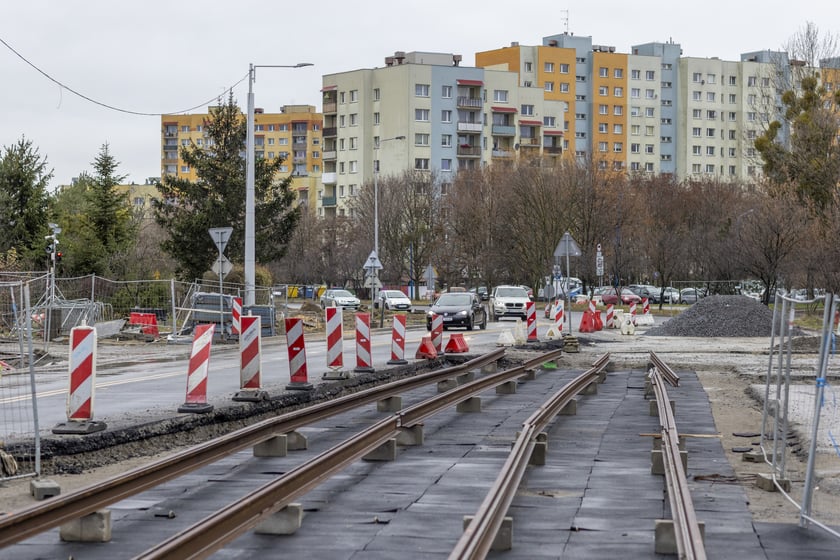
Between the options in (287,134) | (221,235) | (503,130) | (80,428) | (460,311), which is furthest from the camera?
(287,134)

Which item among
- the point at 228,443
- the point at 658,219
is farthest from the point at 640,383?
the point at 658,219

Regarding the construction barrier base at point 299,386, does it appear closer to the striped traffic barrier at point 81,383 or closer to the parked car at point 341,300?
the striped traffic barrier at point 81,383

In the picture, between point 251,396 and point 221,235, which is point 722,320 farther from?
point 251,396

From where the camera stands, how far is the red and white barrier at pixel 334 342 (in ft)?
68.0

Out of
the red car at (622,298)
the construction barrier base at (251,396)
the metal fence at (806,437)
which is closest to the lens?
the metal fence at (806,437)

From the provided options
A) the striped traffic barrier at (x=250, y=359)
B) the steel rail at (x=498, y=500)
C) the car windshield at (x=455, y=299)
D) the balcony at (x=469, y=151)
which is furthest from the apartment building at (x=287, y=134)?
the steel rail at (x=498, y=500)

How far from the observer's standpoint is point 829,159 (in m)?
59.4

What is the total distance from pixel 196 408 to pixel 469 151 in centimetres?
11700

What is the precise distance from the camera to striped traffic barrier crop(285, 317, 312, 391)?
59.2ft

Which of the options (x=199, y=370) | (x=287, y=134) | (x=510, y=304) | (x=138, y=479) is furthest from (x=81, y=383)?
(x=287, y=134)

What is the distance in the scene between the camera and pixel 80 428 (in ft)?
41.8

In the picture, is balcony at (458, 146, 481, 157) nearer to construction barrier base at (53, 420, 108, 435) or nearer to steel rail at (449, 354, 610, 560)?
steel rail at (449, 354, 610, 560)

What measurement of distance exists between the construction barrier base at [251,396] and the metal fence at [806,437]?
648cm

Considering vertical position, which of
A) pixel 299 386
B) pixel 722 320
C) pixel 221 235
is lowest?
pixel 722 320
